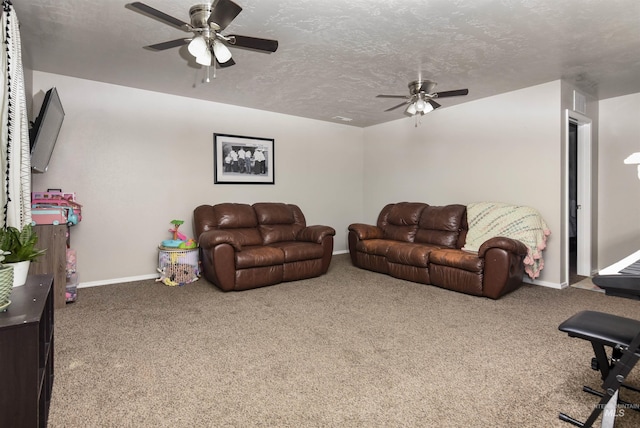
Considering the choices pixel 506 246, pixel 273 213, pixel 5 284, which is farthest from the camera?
pixel 273 213

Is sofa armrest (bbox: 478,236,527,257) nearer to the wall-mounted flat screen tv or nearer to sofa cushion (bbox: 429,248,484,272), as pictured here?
sofa cushion (bbox: 429,248,484,272)

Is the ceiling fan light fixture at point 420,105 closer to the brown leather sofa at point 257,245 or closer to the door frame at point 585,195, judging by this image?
the brown leather sofa at point 257,245

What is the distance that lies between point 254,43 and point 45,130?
207cm

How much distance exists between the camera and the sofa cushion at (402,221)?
500 cm

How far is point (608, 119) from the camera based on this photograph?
4555 mm

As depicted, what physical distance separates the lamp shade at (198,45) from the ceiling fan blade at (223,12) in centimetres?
17

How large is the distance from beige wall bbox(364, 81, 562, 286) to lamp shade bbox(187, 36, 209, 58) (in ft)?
12.3

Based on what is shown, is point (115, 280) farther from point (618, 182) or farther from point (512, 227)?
point (618, 182)

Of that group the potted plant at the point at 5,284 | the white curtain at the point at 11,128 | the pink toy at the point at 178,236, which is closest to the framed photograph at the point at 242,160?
the pink toy at the point at 178,236

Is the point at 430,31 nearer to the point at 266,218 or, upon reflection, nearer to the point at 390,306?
the point at 390,306

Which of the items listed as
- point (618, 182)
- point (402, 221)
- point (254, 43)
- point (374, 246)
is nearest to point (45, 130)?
point (254, 43)

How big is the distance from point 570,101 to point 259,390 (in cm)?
447

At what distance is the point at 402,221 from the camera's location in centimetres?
513

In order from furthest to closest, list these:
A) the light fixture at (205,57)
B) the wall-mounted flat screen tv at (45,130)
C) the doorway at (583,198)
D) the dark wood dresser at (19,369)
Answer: the doorway at (583,198), the wall-mounted flat screen tv at (45,130), the light fixture at (205,57), the dark wood dresser at (19,369)
